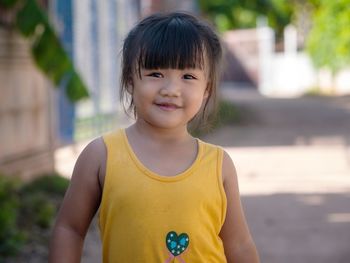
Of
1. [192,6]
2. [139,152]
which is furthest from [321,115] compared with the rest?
[139,152]

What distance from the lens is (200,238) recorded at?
242 centimetres

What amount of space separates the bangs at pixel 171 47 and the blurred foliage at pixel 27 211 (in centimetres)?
334

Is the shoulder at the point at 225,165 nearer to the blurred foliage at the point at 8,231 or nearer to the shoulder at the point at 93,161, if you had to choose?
the shoulder at the point at 93,161

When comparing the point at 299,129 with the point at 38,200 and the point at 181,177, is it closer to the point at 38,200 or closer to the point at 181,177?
the point at 38,200

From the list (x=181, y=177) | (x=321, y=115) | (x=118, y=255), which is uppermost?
(x=181, y=177)

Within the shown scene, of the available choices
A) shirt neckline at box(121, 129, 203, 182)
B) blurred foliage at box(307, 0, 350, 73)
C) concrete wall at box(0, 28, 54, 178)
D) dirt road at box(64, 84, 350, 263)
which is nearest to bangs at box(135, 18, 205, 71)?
shirt neckline at box(121, 129, 203, 182)

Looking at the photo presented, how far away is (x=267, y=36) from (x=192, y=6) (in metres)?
15.6

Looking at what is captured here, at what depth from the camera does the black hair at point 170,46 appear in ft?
8.05

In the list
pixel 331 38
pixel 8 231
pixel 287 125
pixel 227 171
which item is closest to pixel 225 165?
pixel 227 171

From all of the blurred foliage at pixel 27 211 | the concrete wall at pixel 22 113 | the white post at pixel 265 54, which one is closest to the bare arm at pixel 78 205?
the blurred foliage at pixel 27 211

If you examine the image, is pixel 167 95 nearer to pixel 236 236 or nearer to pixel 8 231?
pixel 236 236

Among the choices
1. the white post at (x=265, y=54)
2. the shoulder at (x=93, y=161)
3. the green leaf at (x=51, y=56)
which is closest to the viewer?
the shoulder at (x=93, y=161)

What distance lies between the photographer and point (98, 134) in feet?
43.2

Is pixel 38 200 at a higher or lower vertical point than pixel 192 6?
lower
